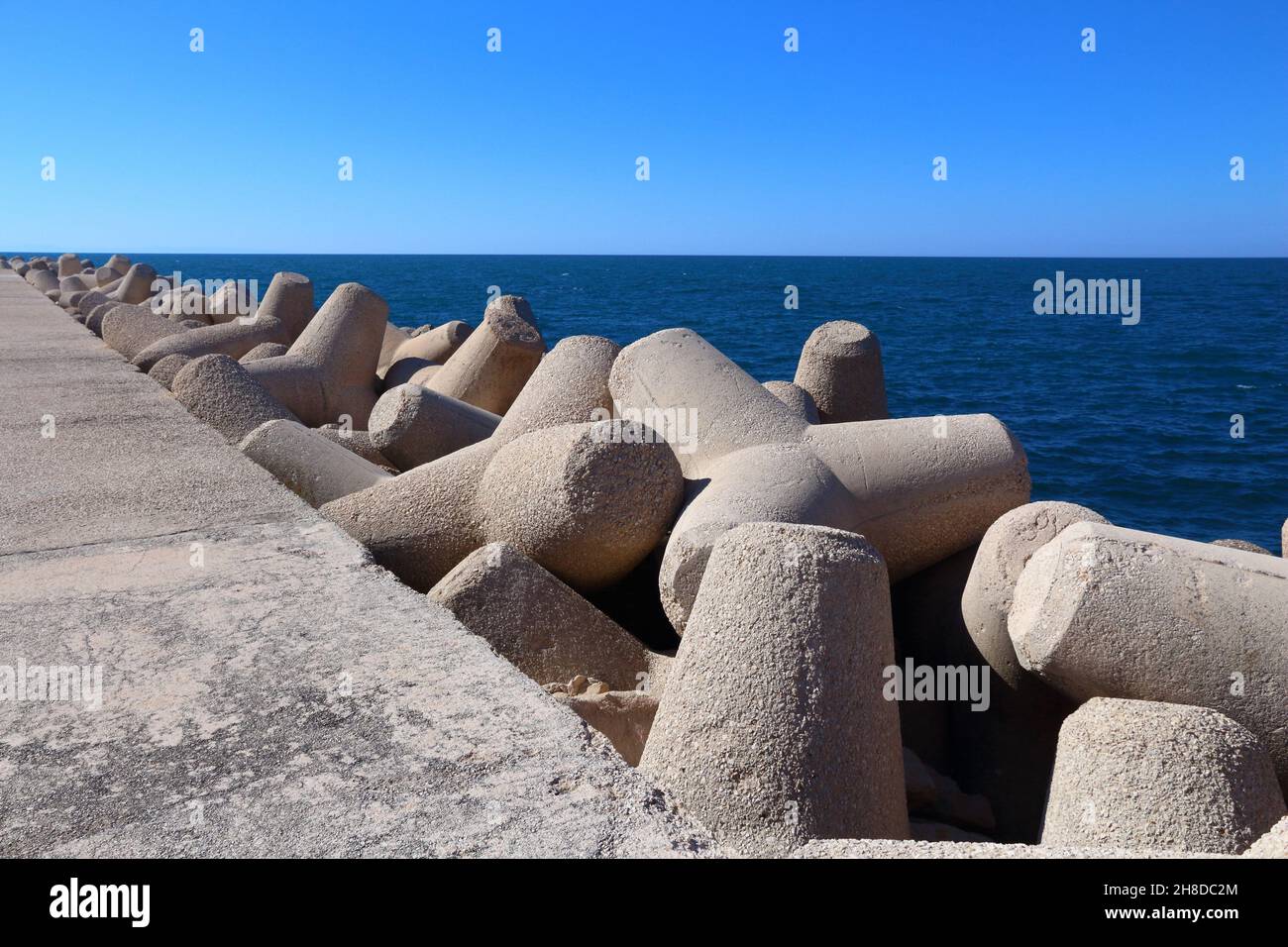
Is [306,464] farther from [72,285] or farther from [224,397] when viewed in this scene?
[72,285]

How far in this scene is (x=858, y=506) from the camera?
3.56 metres

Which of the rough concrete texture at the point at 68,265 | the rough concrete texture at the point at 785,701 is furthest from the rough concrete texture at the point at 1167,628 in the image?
the rough concrete texture at the point at 68,265

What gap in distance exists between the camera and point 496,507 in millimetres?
3379

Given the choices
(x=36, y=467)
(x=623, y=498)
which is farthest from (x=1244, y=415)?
(x=36, y=467)

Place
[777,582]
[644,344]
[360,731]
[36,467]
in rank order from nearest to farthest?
1. [360,731]
2. [777,582]
3. [36,467]
4. [644,344]

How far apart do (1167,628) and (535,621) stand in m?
1.55

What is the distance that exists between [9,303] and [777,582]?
11.4 meters

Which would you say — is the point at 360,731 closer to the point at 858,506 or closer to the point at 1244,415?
the point at 858,506

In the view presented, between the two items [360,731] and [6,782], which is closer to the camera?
[6,782]

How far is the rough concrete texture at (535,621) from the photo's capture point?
2.77 m

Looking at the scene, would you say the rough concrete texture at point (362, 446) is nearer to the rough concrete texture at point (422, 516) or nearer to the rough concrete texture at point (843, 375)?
the rough concrete texture at point (422, 516)
